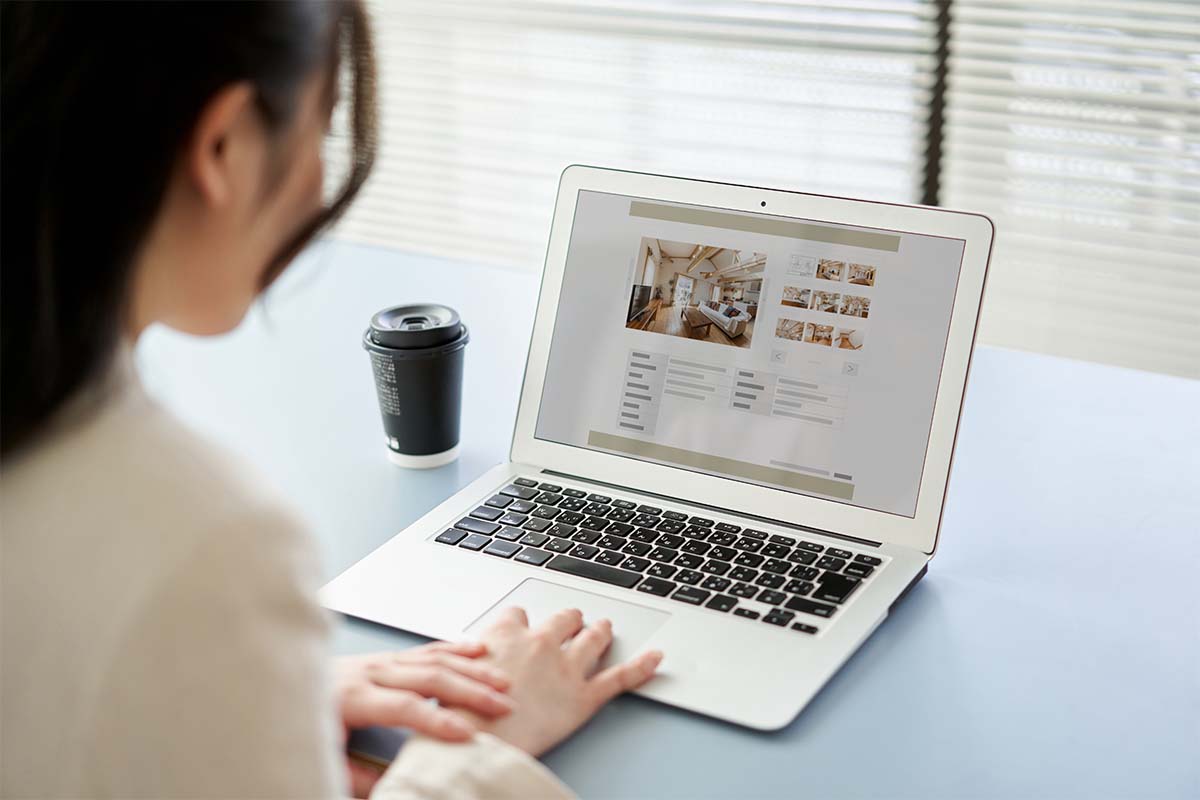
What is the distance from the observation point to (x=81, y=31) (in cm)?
50

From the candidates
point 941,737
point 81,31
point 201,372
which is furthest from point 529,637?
point 201,372

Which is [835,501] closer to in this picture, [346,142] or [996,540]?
[996,540]

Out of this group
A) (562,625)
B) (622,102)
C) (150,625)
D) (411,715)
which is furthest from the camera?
(622,102)

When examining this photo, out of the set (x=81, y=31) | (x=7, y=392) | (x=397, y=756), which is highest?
(x=81, y=31)

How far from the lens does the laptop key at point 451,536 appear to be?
98cm

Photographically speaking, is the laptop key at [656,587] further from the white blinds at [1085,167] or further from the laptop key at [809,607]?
the white blinds at [1085,167]

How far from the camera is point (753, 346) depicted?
1.03 m

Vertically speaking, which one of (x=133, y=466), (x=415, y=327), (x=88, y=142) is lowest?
(x=415, y=327)

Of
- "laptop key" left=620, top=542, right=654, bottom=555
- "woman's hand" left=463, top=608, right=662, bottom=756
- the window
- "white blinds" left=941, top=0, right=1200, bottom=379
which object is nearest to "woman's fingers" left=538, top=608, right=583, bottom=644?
"woman's hand" left=463, top=608, right=662, bottom=756

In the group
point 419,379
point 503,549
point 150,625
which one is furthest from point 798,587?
point 150,625

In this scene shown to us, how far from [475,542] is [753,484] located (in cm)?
24

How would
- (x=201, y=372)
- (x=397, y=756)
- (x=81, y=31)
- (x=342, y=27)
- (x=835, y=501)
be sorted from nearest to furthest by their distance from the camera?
(x=81, y=31) < (x=342, y=27) < (x=397, y=756) < (x=835, y=501) < (x=201, y=372)

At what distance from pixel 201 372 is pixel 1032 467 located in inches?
35.4

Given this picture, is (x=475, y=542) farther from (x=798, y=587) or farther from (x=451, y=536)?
(x=798, y=587)
